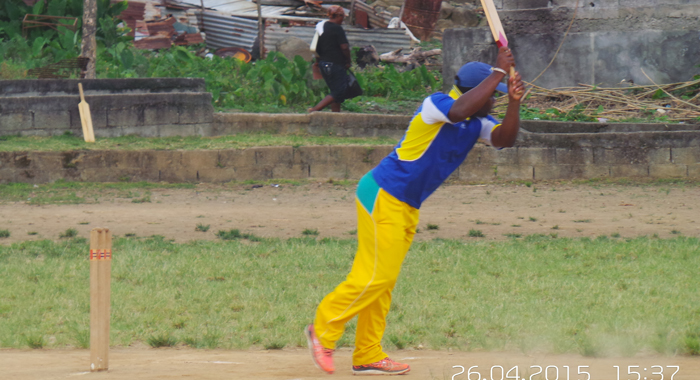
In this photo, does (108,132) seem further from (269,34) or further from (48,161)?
(269,34)

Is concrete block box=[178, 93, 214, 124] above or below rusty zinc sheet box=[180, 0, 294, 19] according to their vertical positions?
below

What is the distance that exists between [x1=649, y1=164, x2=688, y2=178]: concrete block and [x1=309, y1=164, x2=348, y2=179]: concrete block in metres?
4.59

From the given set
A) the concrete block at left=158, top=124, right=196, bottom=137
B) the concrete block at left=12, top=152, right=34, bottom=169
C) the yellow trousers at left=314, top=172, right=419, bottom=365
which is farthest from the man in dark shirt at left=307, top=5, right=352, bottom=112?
the yellow trousers at left=314, top=172, right=419, bottom=365

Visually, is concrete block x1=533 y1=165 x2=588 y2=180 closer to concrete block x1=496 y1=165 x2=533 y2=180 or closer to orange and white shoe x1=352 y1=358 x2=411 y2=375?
concrete block x1=496 y1=165 x2=533 y2=180

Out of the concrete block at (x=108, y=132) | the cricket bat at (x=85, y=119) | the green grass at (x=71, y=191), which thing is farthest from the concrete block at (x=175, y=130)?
the green grass at (x=71, y=191)

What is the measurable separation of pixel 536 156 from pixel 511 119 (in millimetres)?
8076

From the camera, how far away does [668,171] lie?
11.5 meters

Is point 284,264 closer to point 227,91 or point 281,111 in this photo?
point 281,111

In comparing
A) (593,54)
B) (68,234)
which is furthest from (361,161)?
(593,54)

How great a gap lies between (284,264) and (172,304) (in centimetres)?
133

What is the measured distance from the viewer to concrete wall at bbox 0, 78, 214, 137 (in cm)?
1259

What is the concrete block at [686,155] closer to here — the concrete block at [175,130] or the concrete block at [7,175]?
the concrete block at [175,130]

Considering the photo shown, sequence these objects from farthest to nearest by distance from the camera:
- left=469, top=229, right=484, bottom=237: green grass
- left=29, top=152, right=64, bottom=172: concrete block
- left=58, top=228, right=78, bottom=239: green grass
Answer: left=29, top=152, right=64, bottom=172: concrete block < left=469, top=229, right=484, bottom=237: green grass < left=58, top=228, right=78, bottom=239: green grass

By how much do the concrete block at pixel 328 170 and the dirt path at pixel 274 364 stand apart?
7198 mm
